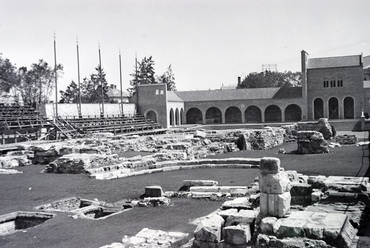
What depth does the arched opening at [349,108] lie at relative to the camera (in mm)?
50438

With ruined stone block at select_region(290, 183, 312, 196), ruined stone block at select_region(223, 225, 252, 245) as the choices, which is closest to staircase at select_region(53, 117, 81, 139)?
ruined stone block at select_region(290, 183, 312, 196)

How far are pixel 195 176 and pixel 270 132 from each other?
50.9 ft

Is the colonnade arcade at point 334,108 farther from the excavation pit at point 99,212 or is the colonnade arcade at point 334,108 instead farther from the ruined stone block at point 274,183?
the ruined stone block at point 274,183

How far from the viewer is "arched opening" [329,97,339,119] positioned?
5103cm

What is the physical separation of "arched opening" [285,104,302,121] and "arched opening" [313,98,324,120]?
2.07 m

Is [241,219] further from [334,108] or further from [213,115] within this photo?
[213,115]

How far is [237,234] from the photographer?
24.2 feet

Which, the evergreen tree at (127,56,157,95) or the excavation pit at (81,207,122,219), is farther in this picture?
the evergreen tree at (127,56,157,95)

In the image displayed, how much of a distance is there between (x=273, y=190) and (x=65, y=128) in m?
30.2

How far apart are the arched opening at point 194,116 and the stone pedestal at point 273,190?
164ft

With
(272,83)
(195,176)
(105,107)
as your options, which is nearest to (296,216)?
(195,176)

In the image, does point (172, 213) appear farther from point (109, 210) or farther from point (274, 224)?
point (274, 224)

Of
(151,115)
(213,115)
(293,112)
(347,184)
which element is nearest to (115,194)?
(347,184)

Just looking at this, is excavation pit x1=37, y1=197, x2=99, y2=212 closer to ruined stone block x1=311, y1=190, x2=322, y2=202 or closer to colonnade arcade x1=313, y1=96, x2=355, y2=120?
ruined stone block x1=311, y1=190, x2=322, y2=202
